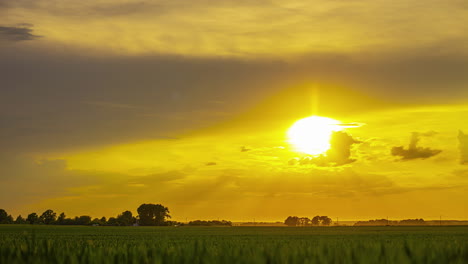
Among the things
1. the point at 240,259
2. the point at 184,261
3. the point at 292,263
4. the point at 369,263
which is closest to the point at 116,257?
the point at 184,261

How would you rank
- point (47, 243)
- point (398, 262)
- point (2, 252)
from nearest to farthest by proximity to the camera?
point (398, 262) → point (2, 252) → point (47, 243)

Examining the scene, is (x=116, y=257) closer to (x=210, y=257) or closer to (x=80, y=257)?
(x=80, y=257)

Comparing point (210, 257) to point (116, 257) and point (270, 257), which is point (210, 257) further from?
point (116, 257)

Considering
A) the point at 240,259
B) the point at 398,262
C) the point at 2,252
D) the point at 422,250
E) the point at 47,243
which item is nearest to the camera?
the point at 398,262

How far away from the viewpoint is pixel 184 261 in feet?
51.3

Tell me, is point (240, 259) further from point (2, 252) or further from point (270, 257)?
point (2, 252)

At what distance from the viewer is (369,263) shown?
13.9m

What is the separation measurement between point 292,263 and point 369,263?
189 centimetres

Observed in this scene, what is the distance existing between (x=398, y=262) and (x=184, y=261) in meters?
A: 5.49

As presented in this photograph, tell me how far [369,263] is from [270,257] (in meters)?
2.61

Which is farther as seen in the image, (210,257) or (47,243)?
(47,243)

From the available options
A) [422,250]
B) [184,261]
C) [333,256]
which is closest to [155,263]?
[184,261]

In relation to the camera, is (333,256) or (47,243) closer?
(333,256)

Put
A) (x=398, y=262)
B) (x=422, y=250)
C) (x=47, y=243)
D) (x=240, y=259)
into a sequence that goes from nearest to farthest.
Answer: (x=398, y=262), (x=240, y=259), (x=422, y=250), (x=47, y=243)
